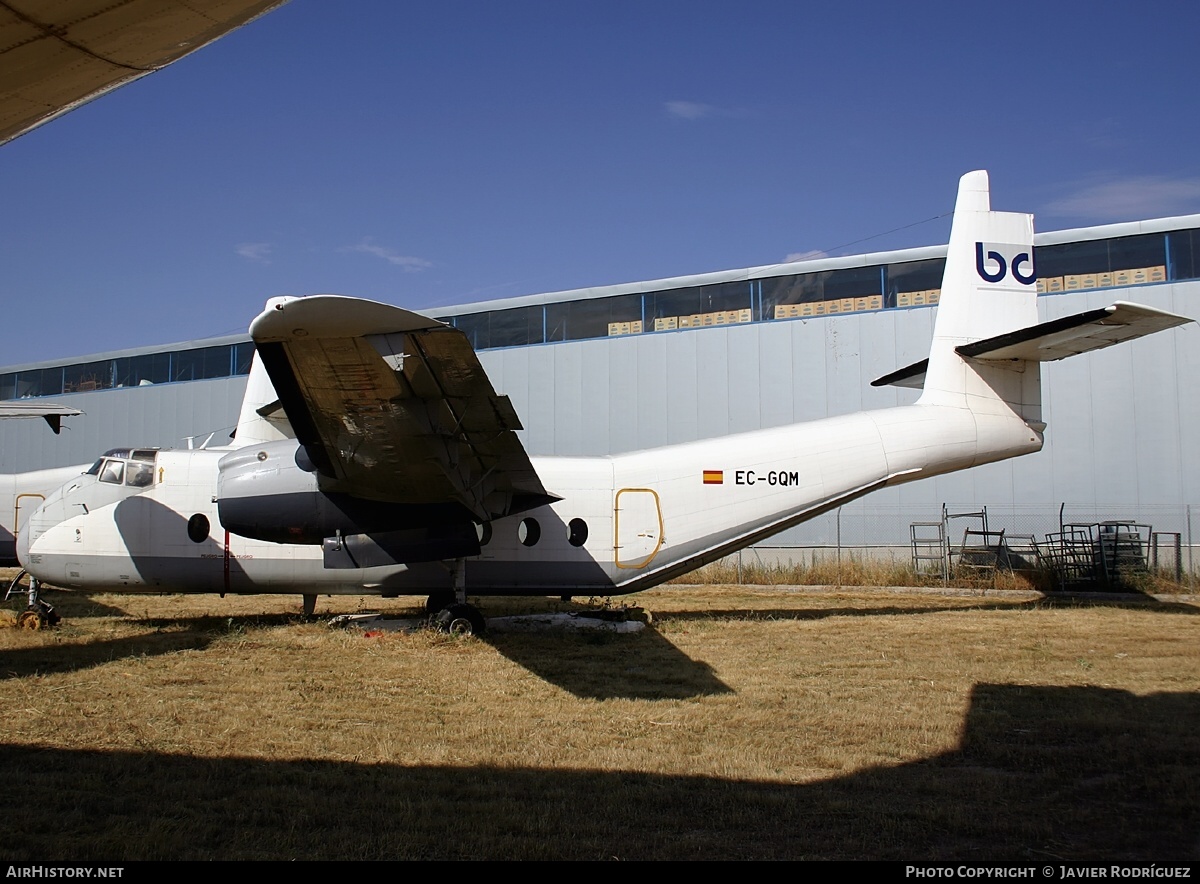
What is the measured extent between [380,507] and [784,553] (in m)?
13.6

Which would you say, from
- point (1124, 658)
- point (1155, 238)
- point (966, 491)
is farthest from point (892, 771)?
point (1155, 238)

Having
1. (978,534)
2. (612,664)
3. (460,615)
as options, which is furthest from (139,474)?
(978,534)

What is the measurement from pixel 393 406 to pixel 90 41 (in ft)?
20.6

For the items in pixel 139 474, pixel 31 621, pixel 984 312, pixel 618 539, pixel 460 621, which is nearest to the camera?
pixel 460 621

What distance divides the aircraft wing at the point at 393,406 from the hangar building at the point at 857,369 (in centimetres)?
1097

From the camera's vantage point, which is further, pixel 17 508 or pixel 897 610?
pixel 17 508

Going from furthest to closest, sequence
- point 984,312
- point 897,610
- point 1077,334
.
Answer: point 897,610, point 984,312, point 1077,334

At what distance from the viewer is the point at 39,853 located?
4.11 metres

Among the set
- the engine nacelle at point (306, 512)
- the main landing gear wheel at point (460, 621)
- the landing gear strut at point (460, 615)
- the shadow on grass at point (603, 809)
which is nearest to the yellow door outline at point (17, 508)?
the engine nacelle at point (306, 512)

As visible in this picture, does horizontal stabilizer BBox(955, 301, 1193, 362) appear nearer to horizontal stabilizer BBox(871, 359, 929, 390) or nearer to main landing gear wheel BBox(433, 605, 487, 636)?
horizontal stabilizer BBox(871, 359, 929, 390)

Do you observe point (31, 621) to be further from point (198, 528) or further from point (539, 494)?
point (539, 494)

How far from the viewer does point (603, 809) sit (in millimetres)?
4914

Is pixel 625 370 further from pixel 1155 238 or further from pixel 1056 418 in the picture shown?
pixel 1155 238

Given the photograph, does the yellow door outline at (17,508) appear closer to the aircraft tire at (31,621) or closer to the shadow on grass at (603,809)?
the aircraft tire at (31,621)
